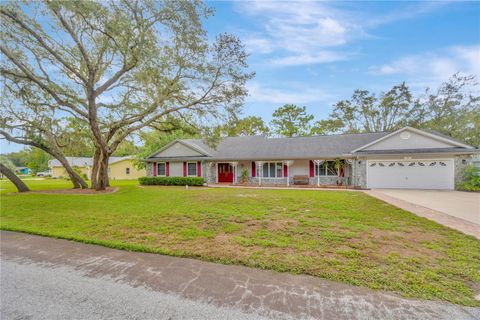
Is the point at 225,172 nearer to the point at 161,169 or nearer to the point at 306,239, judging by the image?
the point at 161,169

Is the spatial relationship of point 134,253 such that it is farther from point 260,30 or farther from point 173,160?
point 173,160

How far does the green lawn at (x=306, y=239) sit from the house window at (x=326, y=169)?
9225mm

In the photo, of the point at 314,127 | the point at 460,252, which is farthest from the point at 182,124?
the point at 314,127

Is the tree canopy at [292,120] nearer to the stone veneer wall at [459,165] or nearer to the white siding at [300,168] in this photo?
the white siding at [300,168]

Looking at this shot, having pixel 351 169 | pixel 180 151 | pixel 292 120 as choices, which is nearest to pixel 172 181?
pixel 180 151

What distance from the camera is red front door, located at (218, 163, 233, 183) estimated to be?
20141 mm

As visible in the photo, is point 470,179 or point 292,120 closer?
point 470,179

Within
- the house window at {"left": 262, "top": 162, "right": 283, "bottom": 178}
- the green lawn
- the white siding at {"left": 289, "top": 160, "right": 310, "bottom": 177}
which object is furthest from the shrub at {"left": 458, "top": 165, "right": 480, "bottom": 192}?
the house window at {"left": 262, "top": 162, "right": 283, "bottom": 178}

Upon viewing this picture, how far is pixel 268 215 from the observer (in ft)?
23.1

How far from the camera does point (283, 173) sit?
18469mm

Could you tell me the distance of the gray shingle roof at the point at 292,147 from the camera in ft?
56.7

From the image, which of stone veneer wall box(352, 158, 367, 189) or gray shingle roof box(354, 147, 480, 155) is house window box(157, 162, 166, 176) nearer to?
stone veneer wall box(352, 158, 367, 189)

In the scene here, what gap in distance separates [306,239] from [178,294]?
2962 millimetres

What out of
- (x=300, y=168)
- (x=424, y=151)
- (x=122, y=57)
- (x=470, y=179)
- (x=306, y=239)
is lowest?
(x=306, y=239)
